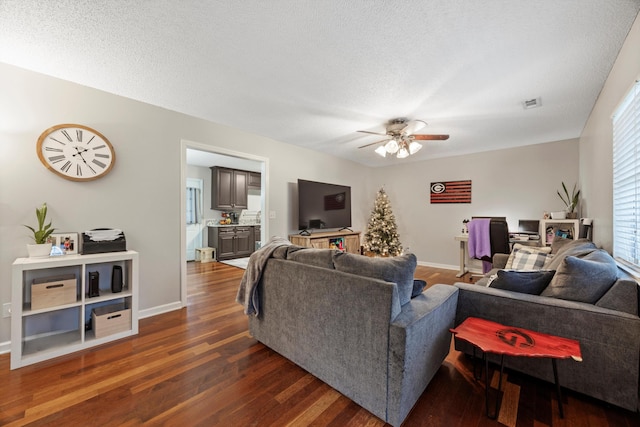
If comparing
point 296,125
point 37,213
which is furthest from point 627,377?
point 37,213

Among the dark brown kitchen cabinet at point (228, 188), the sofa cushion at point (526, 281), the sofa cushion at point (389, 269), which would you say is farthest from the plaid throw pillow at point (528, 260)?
the dark brown kitchen cabinet at point (228, 188)

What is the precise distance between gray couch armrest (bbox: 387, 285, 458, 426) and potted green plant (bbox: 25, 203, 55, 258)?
2.81m

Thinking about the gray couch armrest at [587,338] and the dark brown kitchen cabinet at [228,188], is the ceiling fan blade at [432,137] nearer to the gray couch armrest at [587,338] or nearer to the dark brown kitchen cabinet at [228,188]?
the gray couch armrest at [587,338]

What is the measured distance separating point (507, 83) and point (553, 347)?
2209 mm

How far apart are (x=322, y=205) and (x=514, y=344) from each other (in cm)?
373

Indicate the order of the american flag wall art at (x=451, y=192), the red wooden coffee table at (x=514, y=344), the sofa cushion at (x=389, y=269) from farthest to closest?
the american flag wall art at (x=451, y=192), the sofa cushion at (x=389, y=269), the red wooden coffee table at (x=514, y=344)

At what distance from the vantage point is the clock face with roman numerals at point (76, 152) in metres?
2.29

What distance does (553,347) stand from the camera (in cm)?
134

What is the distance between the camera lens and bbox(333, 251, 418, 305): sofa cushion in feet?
5.01

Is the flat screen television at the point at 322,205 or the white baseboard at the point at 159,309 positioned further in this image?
the flat screen television at the point at 322,205

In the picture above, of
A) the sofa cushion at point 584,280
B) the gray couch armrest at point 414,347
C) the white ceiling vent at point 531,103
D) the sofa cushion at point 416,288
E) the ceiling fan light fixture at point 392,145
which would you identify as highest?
the white ceiling vent at point 531,103

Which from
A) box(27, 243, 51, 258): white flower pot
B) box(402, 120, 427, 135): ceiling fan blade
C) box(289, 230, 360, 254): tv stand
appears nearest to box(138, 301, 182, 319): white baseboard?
box(27, 243, 51, 258): white flower pot

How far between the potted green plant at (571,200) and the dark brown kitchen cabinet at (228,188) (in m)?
6.50

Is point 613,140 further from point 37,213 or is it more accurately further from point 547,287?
point 37,213
